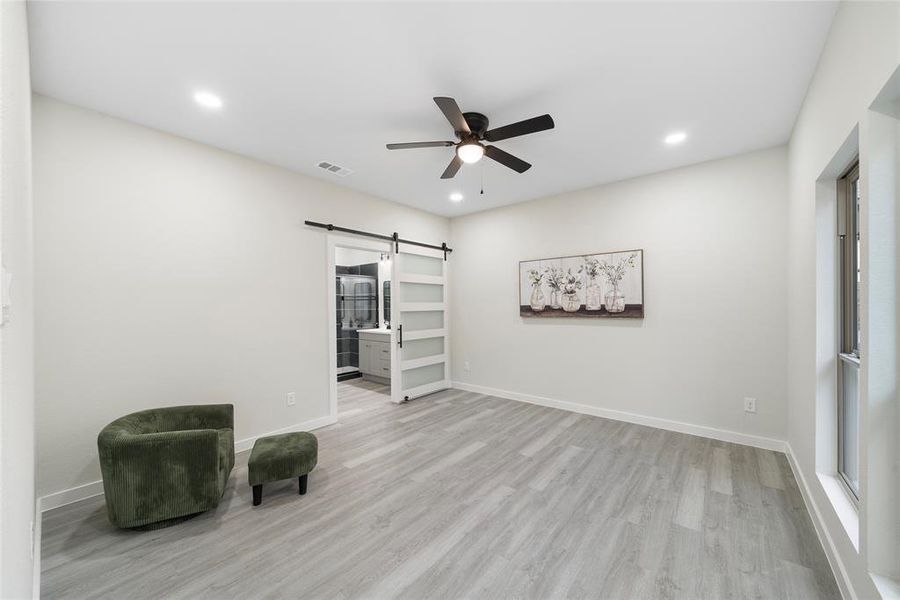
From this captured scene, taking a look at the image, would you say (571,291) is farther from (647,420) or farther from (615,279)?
(647,420)

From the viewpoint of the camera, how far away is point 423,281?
5305 mm

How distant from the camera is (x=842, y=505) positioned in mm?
1853

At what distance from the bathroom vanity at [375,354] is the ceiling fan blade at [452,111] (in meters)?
4.15

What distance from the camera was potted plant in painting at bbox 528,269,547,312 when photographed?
4746 mm

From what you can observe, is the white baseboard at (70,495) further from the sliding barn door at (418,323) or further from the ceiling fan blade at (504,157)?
the ceiling fan blade at (504,157)

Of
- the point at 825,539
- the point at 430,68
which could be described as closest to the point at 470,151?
the point at 430,68

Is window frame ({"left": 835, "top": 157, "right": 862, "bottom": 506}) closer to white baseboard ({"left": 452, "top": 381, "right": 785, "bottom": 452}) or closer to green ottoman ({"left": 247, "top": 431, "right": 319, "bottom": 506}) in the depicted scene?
white baseboard ({"left": 452, "top": 381, "right": 785, "bottom": 452})

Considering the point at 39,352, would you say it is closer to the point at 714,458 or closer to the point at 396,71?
the point at 396,71

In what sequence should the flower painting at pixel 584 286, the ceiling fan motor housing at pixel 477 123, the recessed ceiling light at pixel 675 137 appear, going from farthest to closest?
1. the flower painting at pixel 584 286
2. the recessed ceiling light at pixel 675 137
3. the ceiling fan motor housing at pixel 477 123

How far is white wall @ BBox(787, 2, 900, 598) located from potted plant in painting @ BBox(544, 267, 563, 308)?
7.04ft

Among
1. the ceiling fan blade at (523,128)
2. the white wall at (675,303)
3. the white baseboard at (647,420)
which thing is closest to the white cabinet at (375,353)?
the white baseboard at (647,420)

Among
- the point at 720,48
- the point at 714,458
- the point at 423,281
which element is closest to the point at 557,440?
the point at 714,458

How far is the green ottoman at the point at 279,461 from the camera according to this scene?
7.92 feet

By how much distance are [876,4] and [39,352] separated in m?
4.75
